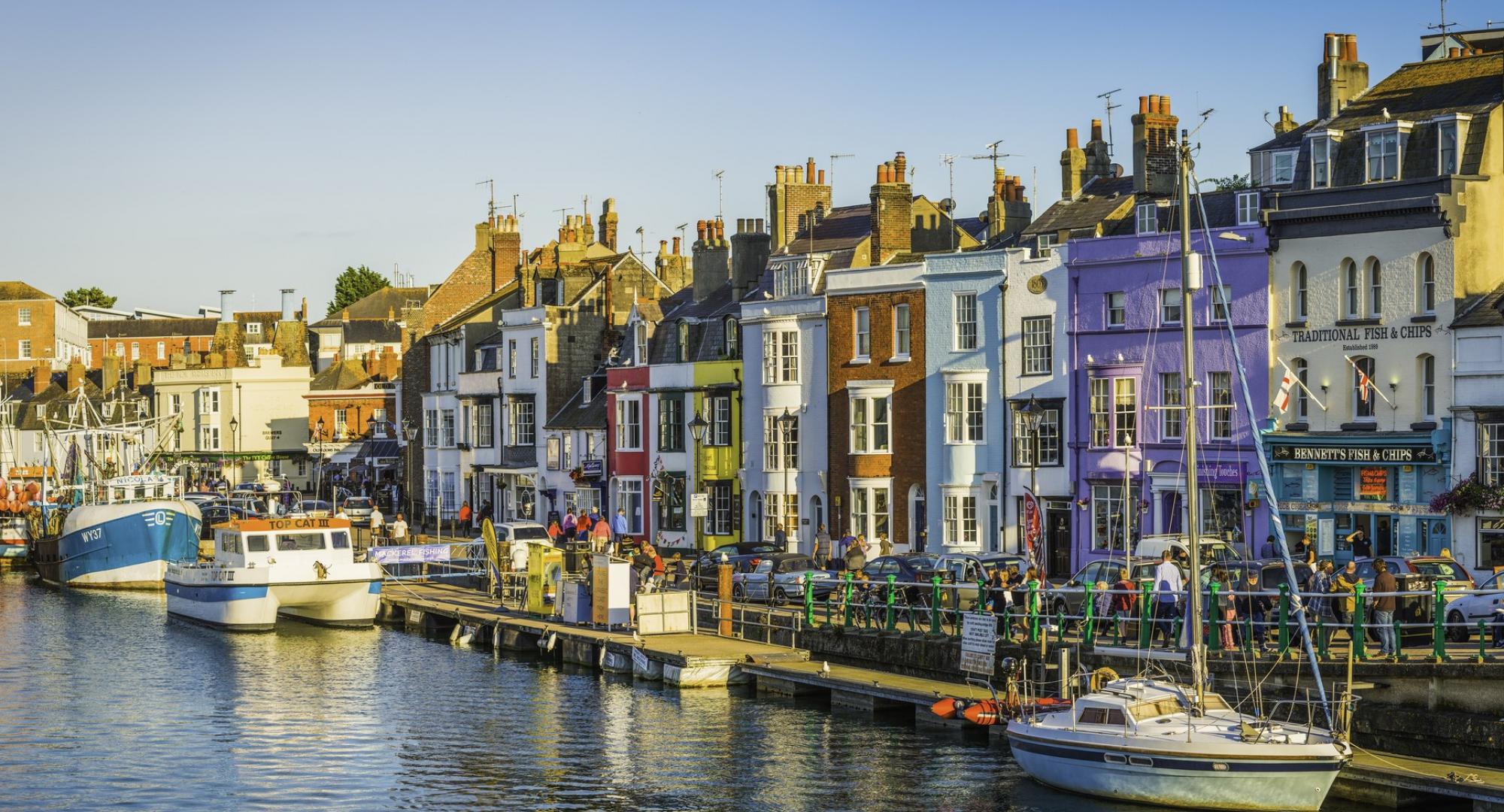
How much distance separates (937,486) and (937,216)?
1279 cm

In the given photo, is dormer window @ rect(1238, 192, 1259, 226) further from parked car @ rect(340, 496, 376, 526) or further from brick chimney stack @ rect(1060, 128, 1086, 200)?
parked car @ rect(340, 496, 376, 526)

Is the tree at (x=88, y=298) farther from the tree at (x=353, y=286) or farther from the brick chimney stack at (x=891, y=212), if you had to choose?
the brick chimney stack at (x=891, y=212)

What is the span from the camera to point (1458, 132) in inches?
1901

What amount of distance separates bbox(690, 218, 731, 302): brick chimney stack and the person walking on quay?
4088 cm

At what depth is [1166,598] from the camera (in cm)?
3578

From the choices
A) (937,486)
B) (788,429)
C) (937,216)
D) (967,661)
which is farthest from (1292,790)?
(937,216)

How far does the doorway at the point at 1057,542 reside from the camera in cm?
5559

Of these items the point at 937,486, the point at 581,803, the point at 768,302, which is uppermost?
the point at 768,302

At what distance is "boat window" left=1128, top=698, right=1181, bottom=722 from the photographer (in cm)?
2984

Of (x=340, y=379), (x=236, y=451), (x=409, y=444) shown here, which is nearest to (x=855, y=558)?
(x=409, y=444)

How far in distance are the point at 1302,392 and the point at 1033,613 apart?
1769 centimetres

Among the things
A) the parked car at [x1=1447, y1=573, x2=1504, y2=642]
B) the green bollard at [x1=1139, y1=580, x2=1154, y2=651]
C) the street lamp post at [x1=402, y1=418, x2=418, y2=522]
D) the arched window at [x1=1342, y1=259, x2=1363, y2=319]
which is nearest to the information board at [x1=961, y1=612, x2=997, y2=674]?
the green bollard at [x1=1139, y1=580, x2=1154, y2=651]

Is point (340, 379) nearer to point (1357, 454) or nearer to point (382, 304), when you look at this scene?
point (382, 304)

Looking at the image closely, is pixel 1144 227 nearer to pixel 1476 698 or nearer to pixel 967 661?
pixel 967 661
